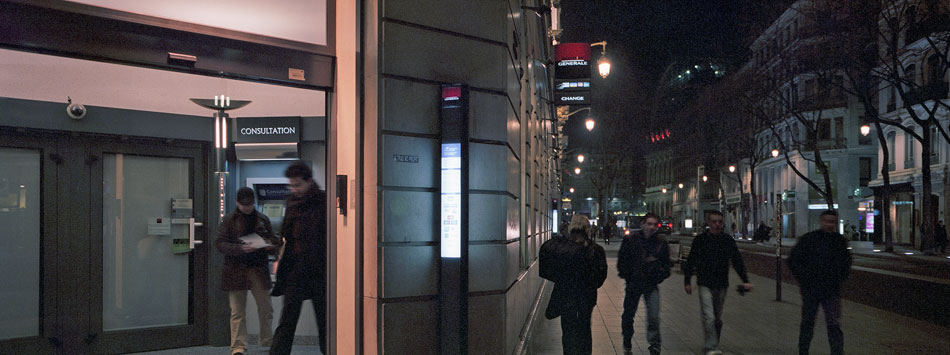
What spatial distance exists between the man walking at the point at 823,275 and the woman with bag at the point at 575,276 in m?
2.27

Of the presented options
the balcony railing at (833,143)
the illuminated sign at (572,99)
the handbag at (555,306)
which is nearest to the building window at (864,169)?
the balcony railing at (833,143)

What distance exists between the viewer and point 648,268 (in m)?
8.20

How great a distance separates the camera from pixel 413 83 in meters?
6.10

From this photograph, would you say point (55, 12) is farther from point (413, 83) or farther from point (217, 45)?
point (413, 83)

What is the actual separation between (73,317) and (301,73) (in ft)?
12.6

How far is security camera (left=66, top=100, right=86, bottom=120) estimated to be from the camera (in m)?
7.29

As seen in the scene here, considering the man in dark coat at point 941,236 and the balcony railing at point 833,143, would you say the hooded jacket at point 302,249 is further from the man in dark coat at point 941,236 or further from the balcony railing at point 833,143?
the balcony railing at point 833,143

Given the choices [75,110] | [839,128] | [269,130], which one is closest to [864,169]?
[839,128]

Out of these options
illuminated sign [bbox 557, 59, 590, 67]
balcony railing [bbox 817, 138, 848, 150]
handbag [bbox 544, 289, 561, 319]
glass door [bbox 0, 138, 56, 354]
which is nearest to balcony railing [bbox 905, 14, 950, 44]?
illuminated sign [bbox 557, 59, 590, 67]

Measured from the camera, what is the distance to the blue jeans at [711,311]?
809 centimetres

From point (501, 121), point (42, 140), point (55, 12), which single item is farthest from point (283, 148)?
point (55, 12)

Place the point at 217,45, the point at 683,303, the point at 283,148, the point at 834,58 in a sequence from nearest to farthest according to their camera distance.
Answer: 1. the point at 217,45
2. the point at 283,148
3. the point at 683,303
4. the point at 834,58

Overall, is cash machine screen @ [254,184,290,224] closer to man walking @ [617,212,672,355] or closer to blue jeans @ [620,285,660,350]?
man walking @ [617,212,672,355]

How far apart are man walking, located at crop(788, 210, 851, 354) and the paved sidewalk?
1.44 metres
